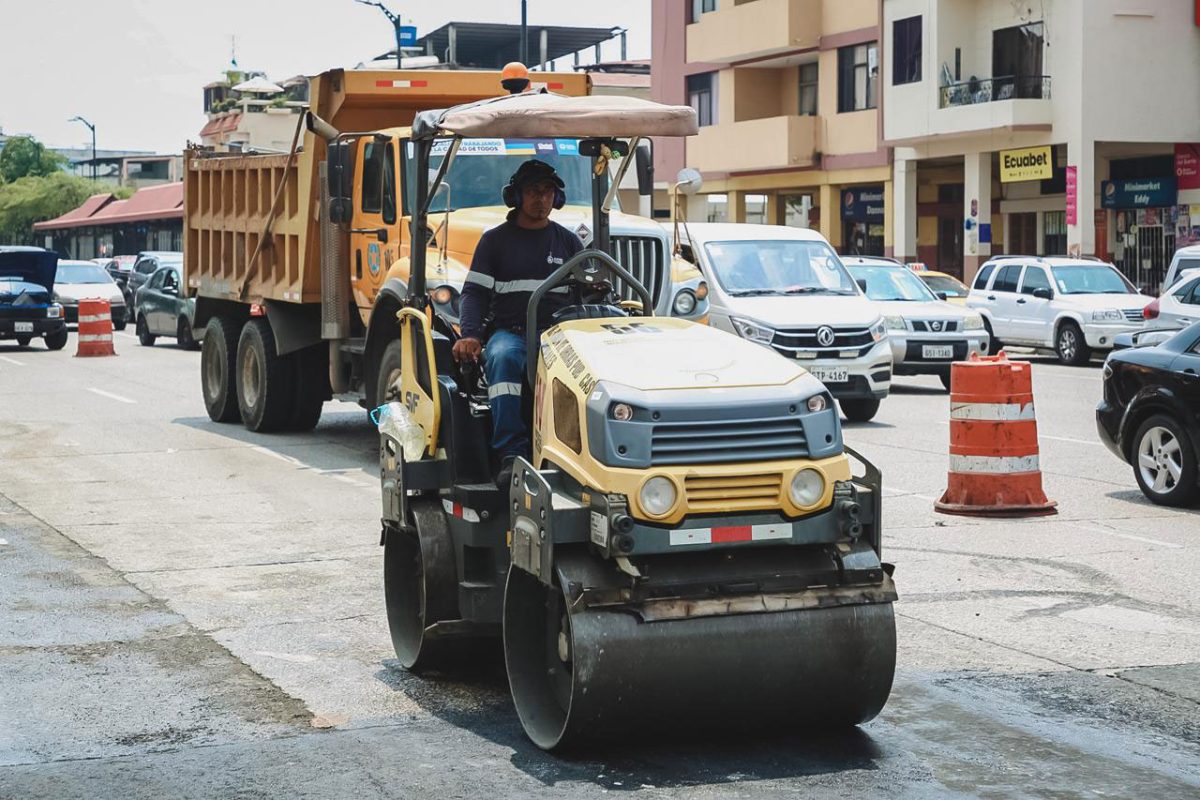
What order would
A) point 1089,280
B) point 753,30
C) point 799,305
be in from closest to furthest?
1. point 799,305
2. point 1089,280
3. point 753,30

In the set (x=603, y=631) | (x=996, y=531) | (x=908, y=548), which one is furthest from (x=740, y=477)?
(x=996, y=531)

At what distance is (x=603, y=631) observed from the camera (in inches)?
246

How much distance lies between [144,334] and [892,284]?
17.4 m

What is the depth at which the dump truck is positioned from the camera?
14.6m

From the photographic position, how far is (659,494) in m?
6.34

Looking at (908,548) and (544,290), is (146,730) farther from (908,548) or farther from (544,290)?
(908,548)

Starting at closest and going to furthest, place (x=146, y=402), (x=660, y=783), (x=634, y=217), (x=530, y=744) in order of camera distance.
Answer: (x=660, y=783)
(x=530, y=744)
(x=634, y=217)
(x=146, y=402)

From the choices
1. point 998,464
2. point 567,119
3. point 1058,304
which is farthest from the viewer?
point 1058,304

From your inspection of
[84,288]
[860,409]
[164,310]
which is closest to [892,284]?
[860,409]

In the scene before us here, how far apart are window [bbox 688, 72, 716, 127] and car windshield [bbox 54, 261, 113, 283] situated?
20.0 m

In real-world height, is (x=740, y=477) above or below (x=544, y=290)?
below

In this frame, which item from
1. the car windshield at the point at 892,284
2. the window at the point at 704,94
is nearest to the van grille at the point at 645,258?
the car windshield at the point at 892,284

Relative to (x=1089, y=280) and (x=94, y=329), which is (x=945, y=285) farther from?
(x=94, y=329)

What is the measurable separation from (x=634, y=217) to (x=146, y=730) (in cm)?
988
